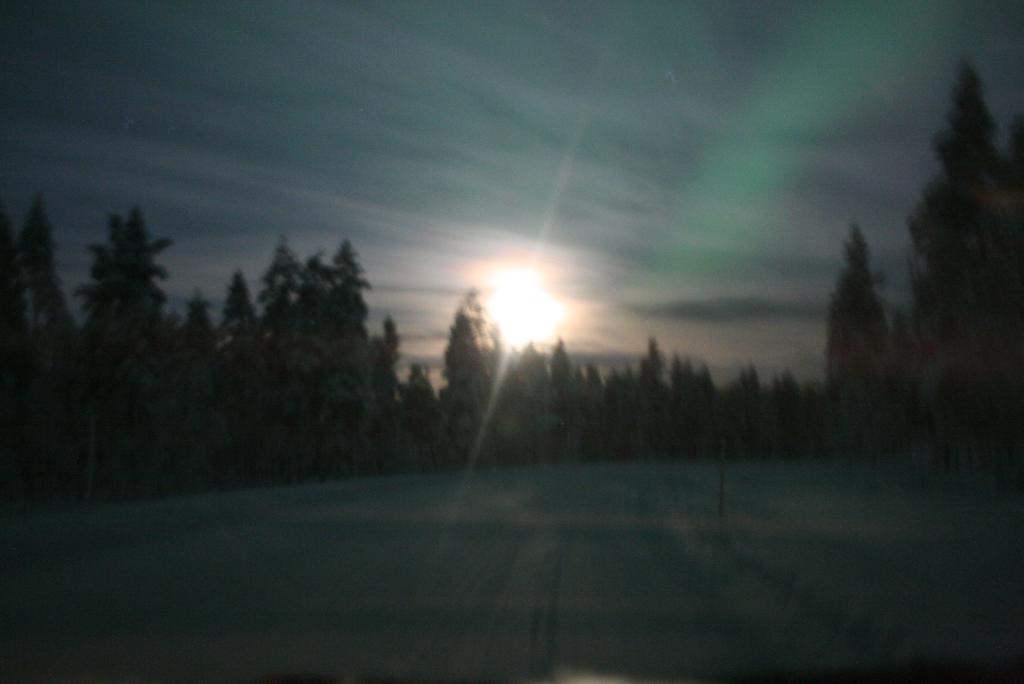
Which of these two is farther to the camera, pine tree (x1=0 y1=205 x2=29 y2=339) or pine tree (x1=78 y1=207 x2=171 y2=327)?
pine tree (x1=0 y1=205 x2=29 y2=339)

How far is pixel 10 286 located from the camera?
41.5m

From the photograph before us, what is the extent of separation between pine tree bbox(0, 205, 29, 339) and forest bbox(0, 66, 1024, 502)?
0.55ft

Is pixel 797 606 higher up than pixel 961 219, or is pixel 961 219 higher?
pixel 961 219

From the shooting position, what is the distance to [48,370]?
4019cm

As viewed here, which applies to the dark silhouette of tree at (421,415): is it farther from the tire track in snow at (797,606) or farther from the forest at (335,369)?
the tire track in snow at (797,606)

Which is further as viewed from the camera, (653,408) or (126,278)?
(653,408)

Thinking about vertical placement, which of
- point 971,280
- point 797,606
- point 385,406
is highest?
point 971,280

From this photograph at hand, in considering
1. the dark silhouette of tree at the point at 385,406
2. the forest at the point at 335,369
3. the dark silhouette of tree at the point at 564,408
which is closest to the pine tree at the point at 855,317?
the forest at the point at 335,369

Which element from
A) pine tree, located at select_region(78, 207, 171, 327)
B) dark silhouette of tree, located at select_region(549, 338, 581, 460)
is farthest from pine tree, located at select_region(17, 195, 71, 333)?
dark silhouette of tree, located at select_region(549, 338, 581, 460)

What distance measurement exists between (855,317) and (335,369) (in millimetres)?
33616

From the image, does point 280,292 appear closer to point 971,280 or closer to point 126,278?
point 126,278

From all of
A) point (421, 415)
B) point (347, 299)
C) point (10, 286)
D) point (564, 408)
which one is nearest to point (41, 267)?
point (10, 286)

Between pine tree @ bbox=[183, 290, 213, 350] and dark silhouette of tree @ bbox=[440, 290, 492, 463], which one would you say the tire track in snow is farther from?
dark silhouette of tree @ bbox=[440, 290, 492, 463]

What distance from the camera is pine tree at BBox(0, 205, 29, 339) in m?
39.5
